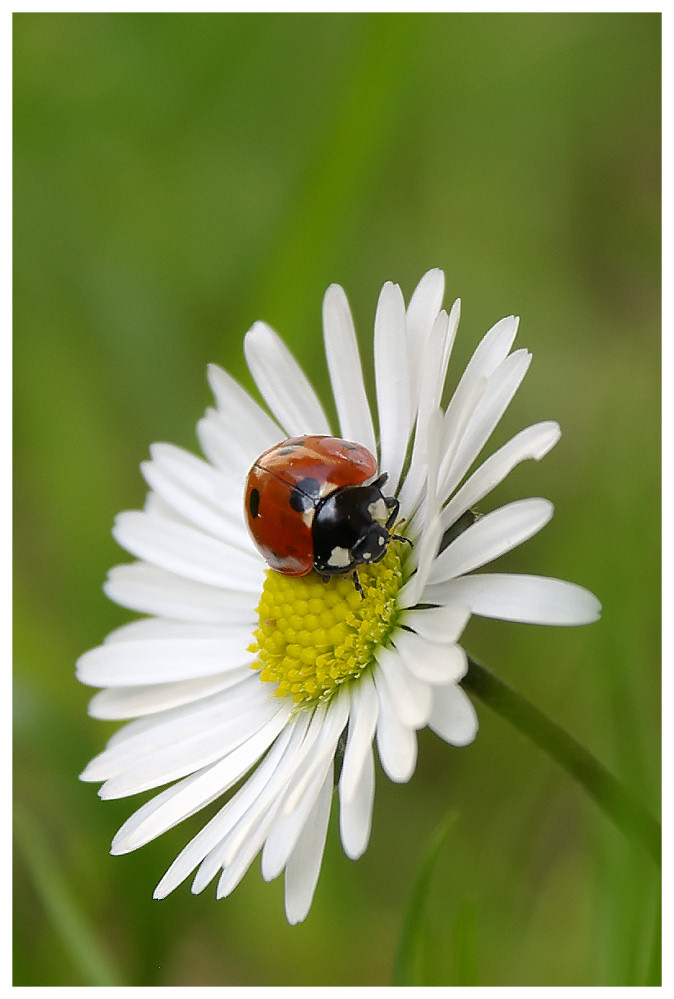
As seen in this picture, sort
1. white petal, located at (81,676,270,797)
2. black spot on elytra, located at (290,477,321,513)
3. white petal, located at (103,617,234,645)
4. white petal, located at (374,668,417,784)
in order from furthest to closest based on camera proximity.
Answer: white petal, located at (103,617,234,645) → white petal, located at (81,676,270,797) → black spot on elytra, located at (290,477,321,513) → white petal, located at (374,668,417,784)

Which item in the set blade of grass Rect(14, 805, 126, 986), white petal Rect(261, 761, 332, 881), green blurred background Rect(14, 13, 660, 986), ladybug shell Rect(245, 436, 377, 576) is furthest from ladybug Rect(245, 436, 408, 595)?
blade of grass Rect(14, 805, 126, 986)

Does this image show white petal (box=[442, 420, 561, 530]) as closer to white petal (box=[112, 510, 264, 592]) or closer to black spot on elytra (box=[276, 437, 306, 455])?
black spot on elytra (box=[276, 437, 306, 455])

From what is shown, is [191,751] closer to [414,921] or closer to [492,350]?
[414,921]

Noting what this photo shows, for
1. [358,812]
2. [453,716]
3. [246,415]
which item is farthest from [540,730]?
[246,415]

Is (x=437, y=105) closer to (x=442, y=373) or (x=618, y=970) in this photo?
(x=442, y=373)

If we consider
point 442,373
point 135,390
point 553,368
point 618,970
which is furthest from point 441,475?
point 135,390
